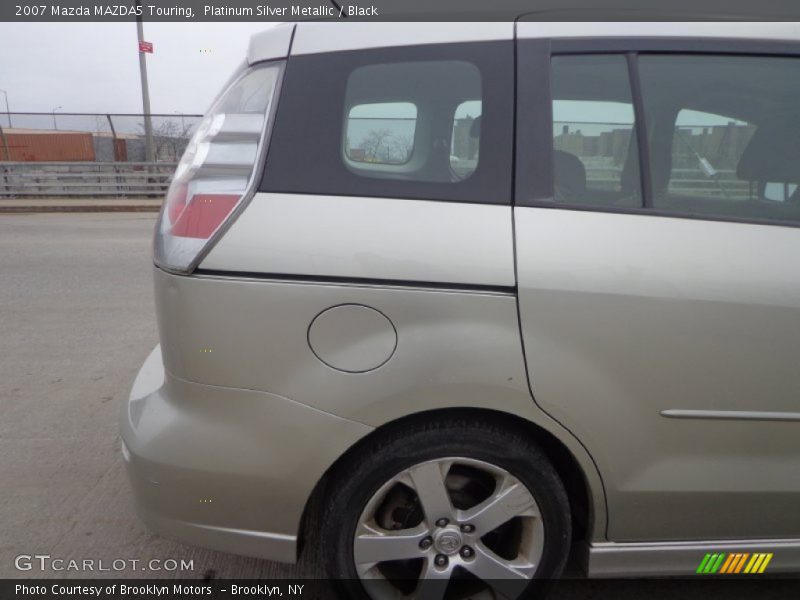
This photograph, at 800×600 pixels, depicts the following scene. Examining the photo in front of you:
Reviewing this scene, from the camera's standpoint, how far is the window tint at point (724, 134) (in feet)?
5.75

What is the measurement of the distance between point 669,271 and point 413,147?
2.61ft

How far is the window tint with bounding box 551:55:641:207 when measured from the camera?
1731 millimetres

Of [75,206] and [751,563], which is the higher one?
[75,206]

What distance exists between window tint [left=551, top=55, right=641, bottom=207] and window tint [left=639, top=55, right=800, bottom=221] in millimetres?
65

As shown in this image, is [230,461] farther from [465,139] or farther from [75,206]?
[75,206]

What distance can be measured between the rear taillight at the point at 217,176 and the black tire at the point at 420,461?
738 millimetres

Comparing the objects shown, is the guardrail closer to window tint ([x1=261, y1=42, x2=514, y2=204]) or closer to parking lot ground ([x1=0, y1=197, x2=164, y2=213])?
parking lot ground ([x1=0, y1=197, x2=164, y2=213])

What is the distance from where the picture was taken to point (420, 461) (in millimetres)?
1711

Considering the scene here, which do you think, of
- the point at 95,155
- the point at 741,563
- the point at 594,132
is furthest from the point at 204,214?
the point at 95,155

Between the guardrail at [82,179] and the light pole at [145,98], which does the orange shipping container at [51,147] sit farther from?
the light pole at [145,98]
